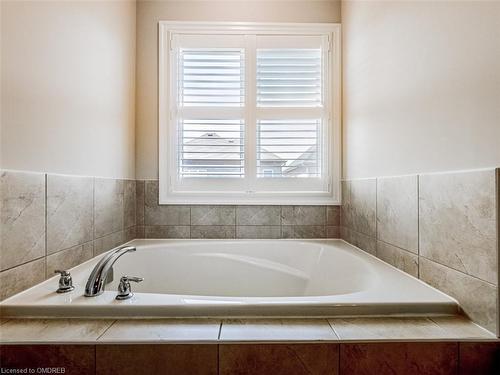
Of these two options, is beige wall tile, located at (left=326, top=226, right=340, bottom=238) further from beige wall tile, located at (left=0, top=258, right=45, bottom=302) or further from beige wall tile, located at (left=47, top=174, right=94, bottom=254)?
beige wall tile, located at (left=0, top=258, right=45, bottom=302)

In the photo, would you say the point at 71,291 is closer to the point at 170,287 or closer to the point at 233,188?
the point at 170,287

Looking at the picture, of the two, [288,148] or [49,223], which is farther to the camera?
[288,148]

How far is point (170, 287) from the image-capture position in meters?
1.79

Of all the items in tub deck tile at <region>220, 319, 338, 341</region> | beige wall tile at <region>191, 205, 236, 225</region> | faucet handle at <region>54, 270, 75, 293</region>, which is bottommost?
tub deck tile at <region>220, 319, 338, 341</region>

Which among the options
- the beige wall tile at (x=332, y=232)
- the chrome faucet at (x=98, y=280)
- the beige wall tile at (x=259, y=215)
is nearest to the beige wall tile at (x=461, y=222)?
the beige wall tile at (x=332, y=232)

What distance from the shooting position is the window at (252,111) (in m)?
2.15

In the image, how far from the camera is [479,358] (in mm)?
776

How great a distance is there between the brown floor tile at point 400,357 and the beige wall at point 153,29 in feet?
5.84

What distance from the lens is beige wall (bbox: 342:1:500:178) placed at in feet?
2.84

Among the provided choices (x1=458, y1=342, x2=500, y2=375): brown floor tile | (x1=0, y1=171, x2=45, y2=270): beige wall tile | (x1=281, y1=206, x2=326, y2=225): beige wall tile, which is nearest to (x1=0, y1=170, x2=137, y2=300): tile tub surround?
(x1=0, y1=171, x2=45, y2=270): beige wall tile

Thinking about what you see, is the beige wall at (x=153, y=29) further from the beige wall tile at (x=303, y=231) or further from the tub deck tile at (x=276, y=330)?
the tub deck tile at (x=276, y=330)

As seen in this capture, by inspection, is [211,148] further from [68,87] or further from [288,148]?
[68,87]

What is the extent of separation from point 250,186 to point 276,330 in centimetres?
140

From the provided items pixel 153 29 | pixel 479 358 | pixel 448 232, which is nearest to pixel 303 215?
pixel 448 232
